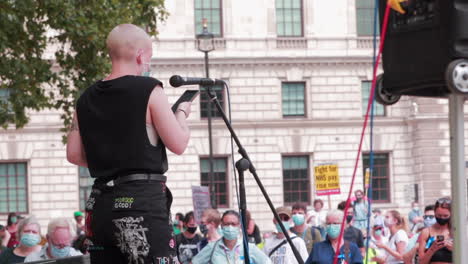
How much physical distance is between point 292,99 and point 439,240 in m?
34.7

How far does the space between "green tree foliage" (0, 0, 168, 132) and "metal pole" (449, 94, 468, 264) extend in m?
16.5

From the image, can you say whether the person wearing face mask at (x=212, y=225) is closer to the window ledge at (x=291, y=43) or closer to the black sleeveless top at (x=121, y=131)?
the black sleeveless top at (x=121, y=131)

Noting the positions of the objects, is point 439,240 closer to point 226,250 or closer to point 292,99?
point 226,250

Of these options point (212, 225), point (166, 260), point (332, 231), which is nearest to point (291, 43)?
point (212, 225)

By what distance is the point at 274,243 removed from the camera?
12047 mm

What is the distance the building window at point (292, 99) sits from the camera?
145 feet

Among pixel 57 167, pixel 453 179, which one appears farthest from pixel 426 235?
pixel 57 167

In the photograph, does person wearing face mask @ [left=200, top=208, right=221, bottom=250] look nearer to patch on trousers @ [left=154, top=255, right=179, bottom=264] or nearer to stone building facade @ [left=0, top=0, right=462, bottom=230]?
patch on trousers @ [left=154, top=255, right=179, bottom=264]

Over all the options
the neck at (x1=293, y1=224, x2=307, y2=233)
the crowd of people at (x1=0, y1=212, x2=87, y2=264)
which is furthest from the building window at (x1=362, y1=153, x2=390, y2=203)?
the crowd of people at (x1=0, y1=212, x2=87, y2=264)

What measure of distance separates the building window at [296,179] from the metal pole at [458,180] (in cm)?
3830

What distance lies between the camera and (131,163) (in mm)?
5059

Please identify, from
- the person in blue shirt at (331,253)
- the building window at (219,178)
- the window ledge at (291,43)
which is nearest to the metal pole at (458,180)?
the person in blue shirt at (331,253)

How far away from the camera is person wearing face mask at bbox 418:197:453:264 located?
9797 mm

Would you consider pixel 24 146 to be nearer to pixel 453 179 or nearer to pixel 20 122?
pixel 20 122
